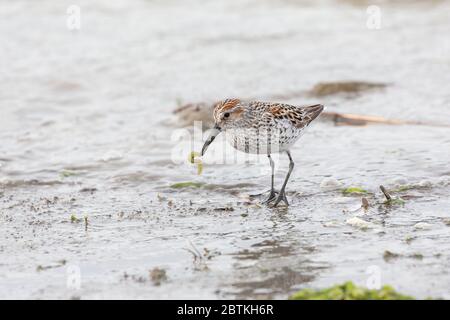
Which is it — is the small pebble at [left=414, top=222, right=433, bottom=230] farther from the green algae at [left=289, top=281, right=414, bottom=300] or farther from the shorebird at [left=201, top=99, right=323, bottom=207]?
the green algae at [left=289, top=281, right=414, bottom=300]

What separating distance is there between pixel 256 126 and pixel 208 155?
6.04 ft

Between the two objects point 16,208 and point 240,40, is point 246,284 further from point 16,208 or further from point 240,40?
point 240,40

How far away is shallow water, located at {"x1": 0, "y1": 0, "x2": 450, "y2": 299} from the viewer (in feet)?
22.5

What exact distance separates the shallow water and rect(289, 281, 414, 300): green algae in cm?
21

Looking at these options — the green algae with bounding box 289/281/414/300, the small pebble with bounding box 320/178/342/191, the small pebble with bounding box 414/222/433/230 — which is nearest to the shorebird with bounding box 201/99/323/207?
the small pebble with bounding box 320/178/342/191

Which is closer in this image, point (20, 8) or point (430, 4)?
point (430, 4)

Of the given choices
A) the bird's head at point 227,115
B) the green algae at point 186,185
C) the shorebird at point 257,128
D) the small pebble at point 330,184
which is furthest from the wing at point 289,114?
the green algae at point 186,185

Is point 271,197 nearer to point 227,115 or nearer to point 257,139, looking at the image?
point 257,139

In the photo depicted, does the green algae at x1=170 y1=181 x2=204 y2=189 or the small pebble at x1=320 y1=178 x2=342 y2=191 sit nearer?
the small pebble at x1=320 y1=178 x2=342 y2=191

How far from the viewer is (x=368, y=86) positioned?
13453mm

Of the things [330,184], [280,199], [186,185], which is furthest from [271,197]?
[186,185]

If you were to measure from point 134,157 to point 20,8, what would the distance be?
9.96 metres

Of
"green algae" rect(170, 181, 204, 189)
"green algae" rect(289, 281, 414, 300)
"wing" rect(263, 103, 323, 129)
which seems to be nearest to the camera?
"green algae" rect(289, 281, 414, 300)

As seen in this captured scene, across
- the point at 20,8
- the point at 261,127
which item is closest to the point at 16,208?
the point at 261,127
